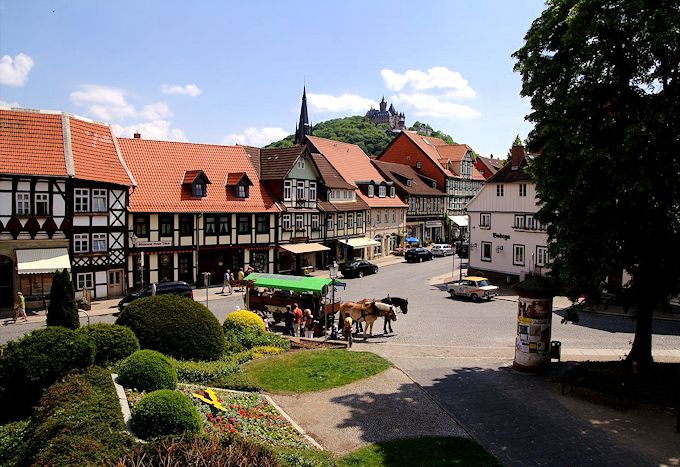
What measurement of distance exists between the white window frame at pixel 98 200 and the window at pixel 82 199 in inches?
14.5

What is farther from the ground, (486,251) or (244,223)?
(244,223)

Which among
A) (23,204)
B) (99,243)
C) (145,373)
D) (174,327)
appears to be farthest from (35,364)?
(99,243)

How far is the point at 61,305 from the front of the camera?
18078 mm

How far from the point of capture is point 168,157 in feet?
139

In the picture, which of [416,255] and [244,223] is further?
[416,255]

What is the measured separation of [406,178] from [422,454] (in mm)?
58412

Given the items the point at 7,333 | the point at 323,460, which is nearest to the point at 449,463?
the point at 323,460

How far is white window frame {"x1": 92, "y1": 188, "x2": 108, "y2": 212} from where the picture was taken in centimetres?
3366

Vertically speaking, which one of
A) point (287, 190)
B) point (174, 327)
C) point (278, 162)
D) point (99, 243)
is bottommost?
point (174, 327)

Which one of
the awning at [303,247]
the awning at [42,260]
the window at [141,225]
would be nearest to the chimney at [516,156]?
the awning at [303,247]

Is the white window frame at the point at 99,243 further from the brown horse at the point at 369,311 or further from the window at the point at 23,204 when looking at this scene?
the brown horse at the point at 369,311

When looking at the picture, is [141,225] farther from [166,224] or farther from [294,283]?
[294,283]

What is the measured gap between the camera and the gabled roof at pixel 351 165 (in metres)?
59.9

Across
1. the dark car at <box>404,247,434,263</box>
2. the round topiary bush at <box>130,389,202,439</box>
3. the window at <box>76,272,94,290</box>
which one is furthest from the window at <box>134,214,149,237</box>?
the dark car at <box>404,247,434,263</box>
